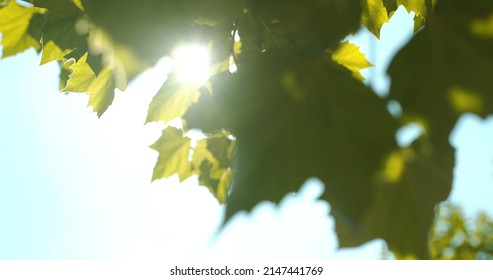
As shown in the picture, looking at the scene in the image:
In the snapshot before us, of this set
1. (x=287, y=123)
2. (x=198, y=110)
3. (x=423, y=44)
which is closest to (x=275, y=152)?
(x=287, y=123)

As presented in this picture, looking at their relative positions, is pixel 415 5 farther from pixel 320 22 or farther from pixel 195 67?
pixel 320 22

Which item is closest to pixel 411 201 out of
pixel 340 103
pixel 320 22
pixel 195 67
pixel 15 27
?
pixel 340 103

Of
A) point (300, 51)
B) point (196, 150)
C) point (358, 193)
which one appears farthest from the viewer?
point (196, 150)

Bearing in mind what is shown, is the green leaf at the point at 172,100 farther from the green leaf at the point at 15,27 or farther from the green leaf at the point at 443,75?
the green leaf at the point at 15,27

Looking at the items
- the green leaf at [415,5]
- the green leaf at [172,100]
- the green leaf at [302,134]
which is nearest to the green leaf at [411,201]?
the green leaf at [302,134]

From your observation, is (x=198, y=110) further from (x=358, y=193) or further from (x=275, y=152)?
(x=358, y=193)

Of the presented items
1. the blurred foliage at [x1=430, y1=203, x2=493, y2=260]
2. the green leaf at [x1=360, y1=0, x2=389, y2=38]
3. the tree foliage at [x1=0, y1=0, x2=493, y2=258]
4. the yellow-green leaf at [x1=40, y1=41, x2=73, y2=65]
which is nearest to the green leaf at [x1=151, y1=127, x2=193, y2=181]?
the yellow-green leaf at [x1=40, y1=41, x2=73, y2=65]
